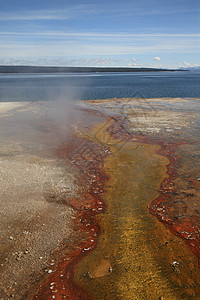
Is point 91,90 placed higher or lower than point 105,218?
higher

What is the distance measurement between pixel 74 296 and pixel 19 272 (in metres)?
1.62

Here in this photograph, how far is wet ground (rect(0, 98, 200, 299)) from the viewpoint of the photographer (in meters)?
6.03

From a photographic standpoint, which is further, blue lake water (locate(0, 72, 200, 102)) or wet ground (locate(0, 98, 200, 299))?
blue lake water (locate(0, 72, 200, 102))

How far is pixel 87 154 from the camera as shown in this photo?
15180mm

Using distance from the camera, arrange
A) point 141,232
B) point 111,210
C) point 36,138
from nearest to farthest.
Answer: point 141,232
point 111,210
point 36,138

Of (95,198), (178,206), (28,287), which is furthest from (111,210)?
(28,287)

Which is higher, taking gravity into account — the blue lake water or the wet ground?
the blue lake water

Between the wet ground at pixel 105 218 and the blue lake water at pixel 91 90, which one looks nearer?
the wet ground at pixel 105 218

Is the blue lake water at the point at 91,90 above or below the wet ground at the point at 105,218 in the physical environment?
above

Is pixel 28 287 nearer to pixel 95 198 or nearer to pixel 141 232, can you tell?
pixel 141 232

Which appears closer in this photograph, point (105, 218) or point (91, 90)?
point (105, 218)

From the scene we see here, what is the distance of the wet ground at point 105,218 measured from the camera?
6031 millimetres

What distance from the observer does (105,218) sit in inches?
342

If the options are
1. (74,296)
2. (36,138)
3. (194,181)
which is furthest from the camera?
(36,138)
